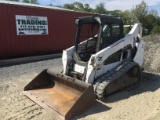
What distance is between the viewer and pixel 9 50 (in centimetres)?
1121

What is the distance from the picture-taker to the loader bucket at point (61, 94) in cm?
442

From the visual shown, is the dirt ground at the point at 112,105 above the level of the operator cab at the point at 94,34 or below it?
below

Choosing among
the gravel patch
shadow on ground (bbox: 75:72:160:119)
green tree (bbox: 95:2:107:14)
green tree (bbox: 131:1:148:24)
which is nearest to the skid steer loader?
shadow on ground (bbox: 75:72:160:119)

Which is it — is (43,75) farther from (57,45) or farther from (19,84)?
(57,45)

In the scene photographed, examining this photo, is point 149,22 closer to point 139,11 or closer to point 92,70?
point 139,11

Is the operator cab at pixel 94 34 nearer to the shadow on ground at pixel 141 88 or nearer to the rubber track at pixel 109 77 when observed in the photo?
the rubber track at pixel 109 77

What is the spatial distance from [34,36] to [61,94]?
757 centimetres

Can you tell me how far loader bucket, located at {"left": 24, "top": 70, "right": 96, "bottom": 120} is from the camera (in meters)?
4.42

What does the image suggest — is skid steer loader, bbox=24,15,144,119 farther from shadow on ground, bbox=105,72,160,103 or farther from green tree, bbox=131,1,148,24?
green tree, bbox=131,1,148,24

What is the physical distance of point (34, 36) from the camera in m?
12.3

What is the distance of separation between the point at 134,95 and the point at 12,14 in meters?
8.34

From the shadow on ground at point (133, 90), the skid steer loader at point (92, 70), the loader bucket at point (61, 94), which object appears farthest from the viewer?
the skid steer loader at point (92, 70)

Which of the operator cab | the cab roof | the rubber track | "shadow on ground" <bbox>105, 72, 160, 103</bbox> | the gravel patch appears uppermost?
the cab roof

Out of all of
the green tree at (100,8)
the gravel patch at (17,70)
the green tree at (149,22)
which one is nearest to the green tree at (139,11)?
the green tree at (149,22)
